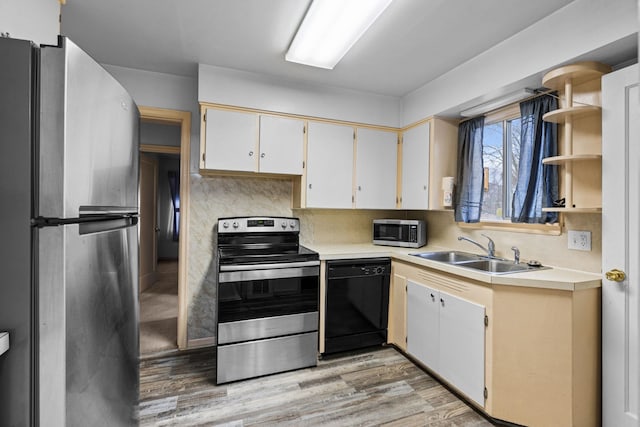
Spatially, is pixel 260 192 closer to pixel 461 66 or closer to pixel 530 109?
pixel 461 66

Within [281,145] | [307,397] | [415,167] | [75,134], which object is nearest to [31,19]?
[75,134]

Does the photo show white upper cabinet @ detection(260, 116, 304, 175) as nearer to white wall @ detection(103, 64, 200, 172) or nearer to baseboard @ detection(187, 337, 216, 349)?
white wall @ detection(103, 64, 200, 172)

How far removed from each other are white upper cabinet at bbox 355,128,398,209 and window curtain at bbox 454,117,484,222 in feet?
2.05

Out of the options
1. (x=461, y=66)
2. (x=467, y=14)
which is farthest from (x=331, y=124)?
(x=467, y=14)

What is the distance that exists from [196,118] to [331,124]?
125cm

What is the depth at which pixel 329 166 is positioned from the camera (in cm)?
283

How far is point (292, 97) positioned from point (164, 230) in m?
5.49

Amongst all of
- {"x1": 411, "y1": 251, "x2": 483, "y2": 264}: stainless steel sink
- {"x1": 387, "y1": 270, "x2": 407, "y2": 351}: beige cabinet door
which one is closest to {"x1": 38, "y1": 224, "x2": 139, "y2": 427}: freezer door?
{"x1": 387, "y1": 270, "x2": 407, "y2": 351}: beige cabinet door

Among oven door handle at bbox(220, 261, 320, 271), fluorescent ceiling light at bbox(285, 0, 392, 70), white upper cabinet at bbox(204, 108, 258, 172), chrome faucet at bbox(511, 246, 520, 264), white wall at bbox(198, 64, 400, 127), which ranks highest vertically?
fluorescent ceiling light at bbox(285, 0, 392, 70)

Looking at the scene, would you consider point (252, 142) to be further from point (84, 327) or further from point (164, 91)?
point (84, 327)

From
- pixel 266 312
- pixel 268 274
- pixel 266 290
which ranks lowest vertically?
pixel 266 312

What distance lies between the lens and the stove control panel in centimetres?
268

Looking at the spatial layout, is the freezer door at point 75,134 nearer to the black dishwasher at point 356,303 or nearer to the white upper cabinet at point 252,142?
the white upper cabinet at point 252,142

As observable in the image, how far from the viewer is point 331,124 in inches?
111
